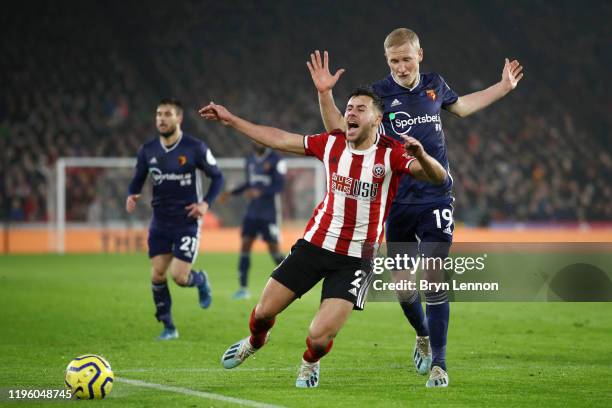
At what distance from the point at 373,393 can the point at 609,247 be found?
14.3m

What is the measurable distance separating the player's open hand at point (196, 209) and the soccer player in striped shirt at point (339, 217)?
3406 millimetres

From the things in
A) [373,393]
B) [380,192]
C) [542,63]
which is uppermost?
[542,63]

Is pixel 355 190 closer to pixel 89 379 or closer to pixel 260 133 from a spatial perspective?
pixel 260 133

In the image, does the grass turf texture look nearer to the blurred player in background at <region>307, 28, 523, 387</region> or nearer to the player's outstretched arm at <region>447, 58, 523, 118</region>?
the blurred player in background at <region>307, 28, 523, 387</region>

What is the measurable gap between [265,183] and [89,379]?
32.7 feet

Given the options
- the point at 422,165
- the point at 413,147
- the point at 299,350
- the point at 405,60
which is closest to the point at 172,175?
the point at 299,350

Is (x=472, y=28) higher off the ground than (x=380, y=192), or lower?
higher

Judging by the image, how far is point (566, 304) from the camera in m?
14.3

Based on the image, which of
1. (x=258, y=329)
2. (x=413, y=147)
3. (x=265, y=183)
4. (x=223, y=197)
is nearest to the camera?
(x=413, y=147)

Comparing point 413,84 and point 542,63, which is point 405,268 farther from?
point 542,63

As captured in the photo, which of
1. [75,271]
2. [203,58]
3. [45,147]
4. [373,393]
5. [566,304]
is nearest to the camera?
[373,393]

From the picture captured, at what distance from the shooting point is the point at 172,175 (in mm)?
10469

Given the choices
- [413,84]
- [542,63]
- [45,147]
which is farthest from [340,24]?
[413,84]

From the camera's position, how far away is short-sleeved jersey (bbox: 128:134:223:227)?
411 inches
